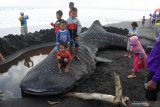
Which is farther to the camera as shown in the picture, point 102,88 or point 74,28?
point 74,28

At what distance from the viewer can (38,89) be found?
24.8 ft

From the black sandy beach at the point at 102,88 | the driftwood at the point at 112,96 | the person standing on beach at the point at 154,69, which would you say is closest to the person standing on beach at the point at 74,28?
the black sandy beach at the point at 102,88

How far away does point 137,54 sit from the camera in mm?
9578

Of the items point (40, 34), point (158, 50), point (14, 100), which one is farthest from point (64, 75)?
point (40, 34)

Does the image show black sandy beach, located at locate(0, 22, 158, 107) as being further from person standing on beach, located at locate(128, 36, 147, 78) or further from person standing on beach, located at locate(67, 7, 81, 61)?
person standing on beach, located at locate(67, 7, 81, 61)

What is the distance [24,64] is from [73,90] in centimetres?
408

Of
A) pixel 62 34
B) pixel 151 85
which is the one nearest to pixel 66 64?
pixel 62 34

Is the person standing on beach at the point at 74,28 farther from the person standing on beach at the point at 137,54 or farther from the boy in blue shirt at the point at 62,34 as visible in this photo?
the person standing on beach at the point at 137,54

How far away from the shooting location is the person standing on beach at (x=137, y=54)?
31.0 feet

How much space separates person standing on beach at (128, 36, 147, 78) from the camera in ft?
31.0

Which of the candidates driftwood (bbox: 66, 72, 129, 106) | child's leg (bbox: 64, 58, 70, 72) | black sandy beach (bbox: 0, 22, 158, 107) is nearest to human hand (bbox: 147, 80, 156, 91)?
driftwood (bbox: 66, 72, 129, 106)

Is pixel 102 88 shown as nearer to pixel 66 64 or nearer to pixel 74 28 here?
pixel 66 64

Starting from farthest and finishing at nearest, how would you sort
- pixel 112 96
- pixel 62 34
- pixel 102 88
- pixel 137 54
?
pixel 137 54
pixel 62 34
pixel 102 88
pixel 112 96

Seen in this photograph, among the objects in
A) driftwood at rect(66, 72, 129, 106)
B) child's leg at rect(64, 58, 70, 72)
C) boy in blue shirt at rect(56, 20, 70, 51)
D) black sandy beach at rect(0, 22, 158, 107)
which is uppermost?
boy in blue shirt at rect(56, 20, 70, 51)
